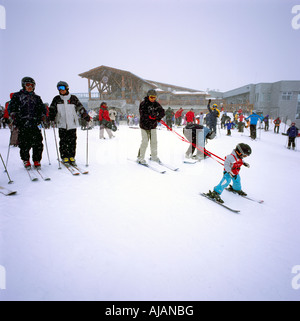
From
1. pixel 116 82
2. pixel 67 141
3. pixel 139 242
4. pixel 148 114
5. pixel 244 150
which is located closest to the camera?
pixel 139 242

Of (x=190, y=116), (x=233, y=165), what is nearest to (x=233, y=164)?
(x=233, y=165)

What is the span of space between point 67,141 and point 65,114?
24.0 inches

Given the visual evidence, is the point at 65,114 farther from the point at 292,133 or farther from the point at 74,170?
the point at 292,133

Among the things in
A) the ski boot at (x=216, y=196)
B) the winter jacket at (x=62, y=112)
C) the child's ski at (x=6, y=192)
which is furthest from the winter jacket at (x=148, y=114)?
the child's ski at (x=6, y=192)

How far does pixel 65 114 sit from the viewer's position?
3770 millimetres

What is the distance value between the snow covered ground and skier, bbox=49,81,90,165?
0.92 meters

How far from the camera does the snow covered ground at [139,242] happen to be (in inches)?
58.1

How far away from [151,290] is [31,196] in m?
2.23

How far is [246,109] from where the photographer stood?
2750 cm

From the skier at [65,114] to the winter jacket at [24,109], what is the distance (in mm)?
299

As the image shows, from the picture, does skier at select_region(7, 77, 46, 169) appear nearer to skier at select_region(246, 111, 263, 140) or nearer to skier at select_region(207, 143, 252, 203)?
skier at select_region(207, 143, 252, 203)

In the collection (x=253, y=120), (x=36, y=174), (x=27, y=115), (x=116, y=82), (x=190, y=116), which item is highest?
(x=116, y=82)

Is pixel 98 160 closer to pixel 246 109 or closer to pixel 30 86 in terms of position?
pixel 30 86

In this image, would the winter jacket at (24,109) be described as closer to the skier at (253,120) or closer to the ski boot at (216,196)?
the ski boot at (216,196)
